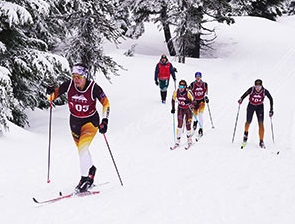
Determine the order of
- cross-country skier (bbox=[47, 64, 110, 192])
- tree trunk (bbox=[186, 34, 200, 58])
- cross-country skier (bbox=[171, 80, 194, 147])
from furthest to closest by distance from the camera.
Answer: tree trunk (bbox=[186, 34, 200, 58])
cross-country skier (bbox=[171, 80, 194, 147])
cross-country skier (bbox=[47, 64, 110, 192])

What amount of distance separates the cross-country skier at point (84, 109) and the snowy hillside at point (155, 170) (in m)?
0.62

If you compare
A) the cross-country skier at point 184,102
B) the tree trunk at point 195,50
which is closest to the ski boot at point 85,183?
the cross-country skier at point 184,102

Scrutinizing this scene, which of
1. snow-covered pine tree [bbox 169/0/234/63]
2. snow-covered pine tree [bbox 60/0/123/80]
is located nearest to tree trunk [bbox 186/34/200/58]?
snow-covered pine tree [bbox 169/0/234/63]

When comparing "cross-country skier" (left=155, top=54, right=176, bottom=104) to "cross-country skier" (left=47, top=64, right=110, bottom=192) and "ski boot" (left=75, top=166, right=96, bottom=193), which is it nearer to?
"cross-country skier" (left=47, top=64, right=110, bottom=192)

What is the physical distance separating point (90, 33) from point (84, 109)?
739 centimetres

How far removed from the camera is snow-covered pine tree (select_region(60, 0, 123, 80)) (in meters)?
12.3

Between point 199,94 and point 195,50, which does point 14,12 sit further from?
point 195,50

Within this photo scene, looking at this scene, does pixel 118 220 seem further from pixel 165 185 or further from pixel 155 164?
pixel 155 164

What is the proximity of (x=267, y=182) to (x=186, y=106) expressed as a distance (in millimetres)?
3608

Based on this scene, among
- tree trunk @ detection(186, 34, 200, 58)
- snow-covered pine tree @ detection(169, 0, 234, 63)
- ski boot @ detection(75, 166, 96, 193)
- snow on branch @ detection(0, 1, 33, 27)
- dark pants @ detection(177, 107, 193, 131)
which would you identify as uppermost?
snow-covered pine tree @ detection(169, 0, 234, 63)

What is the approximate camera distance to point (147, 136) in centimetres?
1073

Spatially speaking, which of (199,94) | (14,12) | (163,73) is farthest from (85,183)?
(163,73)

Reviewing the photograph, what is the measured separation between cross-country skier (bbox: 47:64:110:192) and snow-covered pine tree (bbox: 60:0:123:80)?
6567mm

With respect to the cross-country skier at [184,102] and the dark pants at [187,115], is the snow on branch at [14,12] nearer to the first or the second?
the cross-country skier at [184,102]
